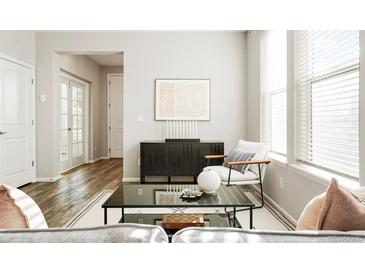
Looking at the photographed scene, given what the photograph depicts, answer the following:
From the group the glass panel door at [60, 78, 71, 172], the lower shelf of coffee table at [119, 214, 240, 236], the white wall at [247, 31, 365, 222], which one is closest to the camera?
the lower shelf of coffee table at [119, 214, 240, 236]

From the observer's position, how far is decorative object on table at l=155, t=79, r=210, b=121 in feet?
15.2

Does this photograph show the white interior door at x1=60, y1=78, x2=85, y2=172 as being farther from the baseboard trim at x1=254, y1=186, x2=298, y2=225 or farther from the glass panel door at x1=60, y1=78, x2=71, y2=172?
the baseboard trim at x1=254, y1=186, x2=298, y2=225

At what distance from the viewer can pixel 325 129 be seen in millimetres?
2344

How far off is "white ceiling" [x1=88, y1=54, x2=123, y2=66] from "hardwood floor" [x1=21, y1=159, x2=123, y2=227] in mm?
2442

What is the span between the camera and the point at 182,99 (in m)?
4.65

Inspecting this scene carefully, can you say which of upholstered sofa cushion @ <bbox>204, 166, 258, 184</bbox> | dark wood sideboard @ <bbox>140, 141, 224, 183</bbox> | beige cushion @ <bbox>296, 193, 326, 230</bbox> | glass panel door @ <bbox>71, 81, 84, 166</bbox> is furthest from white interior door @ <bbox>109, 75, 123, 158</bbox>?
beige cushion @ <bbox>296, 193, 326, 230</bbox>

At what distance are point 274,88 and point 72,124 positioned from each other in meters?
4.40

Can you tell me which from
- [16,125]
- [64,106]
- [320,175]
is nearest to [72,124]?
[64,106]

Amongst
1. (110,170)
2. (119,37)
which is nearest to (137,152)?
(110,170)

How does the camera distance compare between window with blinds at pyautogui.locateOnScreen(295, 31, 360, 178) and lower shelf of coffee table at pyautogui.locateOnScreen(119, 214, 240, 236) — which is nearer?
window with blinds at pyautogui.locateOnScreen(295, 31, 360, 178)

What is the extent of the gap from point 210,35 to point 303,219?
13.8 ft

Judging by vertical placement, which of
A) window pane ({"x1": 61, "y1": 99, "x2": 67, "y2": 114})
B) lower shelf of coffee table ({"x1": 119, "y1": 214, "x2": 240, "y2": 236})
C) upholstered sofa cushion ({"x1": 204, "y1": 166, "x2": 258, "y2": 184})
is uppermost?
window pane ({"x1": 61, "y1": 99, "x2": 67, "y2": 114})

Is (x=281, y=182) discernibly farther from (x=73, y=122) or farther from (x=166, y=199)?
(x=73, y=122)

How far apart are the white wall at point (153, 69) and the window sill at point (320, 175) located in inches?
80.5
